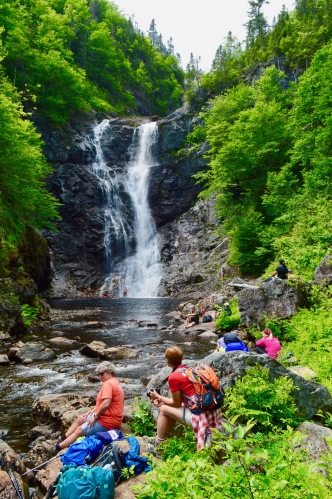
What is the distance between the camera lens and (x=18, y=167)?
1770cm

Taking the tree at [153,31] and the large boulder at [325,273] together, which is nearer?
the large boulder at [325,273]

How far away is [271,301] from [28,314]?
40.5 ft

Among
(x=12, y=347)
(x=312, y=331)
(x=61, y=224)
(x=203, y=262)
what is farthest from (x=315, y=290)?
(x=61, y=224)

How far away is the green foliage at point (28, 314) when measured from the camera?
1680 centimetres

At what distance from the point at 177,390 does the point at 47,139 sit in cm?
4061

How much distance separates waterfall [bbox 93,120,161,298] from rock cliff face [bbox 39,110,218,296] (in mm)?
409

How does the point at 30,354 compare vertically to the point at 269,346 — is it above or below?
below

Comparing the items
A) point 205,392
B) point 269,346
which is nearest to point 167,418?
point 205,392

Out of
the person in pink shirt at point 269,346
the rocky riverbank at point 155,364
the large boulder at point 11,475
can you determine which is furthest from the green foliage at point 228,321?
the large boulder at point 11,475

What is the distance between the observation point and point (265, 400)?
4.41 m

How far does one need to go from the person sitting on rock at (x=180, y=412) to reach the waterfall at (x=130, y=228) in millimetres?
31322

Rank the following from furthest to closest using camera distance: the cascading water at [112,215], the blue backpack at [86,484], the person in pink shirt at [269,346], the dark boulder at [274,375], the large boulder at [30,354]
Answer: the cascading water at [112,215] → the large boulder at [30,354] → the person in pink shirt at [269,346] → the dark boulder at [274,375] → the blue backpack at [86,484]

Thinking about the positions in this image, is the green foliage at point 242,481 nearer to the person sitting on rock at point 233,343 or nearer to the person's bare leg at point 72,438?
the person's bare leg at point 72,438

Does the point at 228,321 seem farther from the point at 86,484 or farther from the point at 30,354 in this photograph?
the point at 86,484
